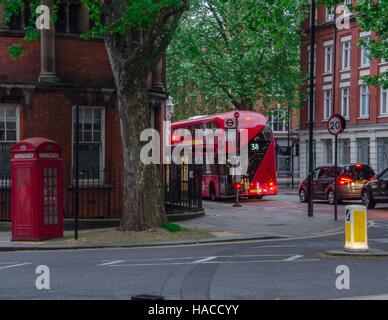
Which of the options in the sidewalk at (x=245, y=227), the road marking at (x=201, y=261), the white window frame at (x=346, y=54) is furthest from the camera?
the white window frame at (x=346, y=54)

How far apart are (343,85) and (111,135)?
35.0m

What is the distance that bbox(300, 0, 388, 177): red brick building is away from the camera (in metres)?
50.6

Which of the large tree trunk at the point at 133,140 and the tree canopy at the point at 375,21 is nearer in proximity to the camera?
the large tree trunk at the point at 133,140

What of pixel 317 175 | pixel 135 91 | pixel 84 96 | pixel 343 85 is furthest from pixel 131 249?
pixel 343 85

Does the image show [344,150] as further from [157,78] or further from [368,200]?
[157,78]

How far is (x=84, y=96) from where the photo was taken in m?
21.6

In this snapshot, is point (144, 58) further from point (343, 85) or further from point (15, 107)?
point (343, 85)

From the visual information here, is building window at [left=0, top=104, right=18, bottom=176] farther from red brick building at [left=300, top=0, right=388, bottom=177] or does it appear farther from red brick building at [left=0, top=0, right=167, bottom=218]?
red brick building at [left=300, top=0, right=388, bottom=177]

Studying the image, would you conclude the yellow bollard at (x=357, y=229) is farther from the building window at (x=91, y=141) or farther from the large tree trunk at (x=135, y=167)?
the building window at (x=91, y=141)

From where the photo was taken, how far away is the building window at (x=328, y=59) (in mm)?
55800

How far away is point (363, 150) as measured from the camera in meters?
52.5

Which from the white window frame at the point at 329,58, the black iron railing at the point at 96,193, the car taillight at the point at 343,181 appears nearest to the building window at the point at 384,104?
the white window frame at the point at 329,58

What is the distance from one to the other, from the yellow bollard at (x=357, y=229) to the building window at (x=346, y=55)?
1628 inches

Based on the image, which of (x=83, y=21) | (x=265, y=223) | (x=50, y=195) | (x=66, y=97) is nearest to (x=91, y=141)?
(x=66, y=97)
